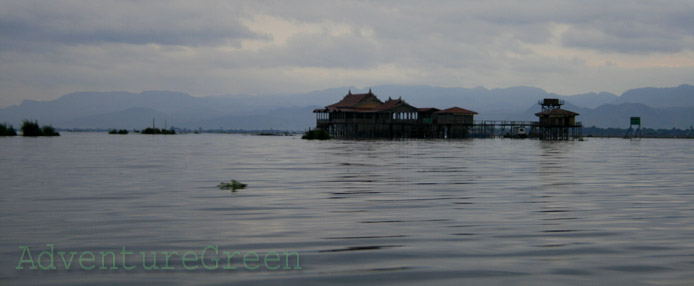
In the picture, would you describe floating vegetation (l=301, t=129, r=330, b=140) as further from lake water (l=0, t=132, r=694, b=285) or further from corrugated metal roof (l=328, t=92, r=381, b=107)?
lake water (l=0, t=132, r=694, b=285)

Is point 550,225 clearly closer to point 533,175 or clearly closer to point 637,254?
point 637,254

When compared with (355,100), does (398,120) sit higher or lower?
lower

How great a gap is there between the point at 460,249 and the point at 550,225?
2.90 m

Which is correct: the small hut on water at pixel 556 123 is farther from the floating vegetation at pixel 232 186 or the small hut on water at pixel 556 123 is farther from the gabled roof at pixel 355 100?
the floating vegetation at pixel 232 186

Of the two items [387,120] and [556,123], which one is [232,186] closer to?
[387,120]

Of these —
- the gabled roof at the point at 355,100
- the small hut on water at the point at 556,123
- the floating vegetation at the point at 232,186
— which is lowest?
the floating vegetation at the point at 232,186

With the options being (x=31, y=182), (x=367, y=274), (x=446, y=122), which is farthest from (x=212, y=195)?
(x=446, y=122)

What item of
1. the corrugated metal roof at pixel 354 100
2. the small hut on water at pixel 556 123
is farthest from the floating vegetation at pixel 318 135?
the small hut on water at pixel 556 123

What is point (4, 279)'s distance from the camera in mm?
6922

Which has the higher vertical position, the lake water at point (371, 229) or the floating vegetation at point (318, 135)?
the floating vegetation at point (318, 135)

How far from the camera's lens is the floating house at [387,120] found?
9931cm

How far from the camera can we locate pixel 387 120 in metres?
99.4

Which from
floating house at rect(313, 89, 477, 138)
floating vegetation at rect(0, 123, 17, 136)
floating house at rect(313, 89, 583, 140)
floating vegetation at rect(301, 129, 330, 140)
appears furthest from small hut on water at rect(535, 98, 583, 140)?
floating vegetation at rect(0, 123, 17, 136)

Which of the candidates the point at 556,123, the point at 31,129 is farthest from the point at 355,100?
the point at 31,129
